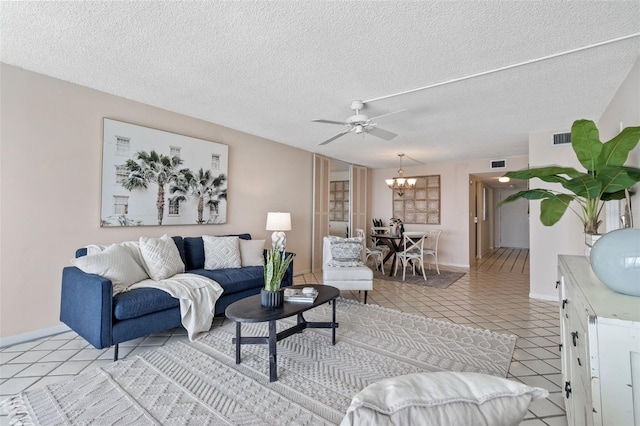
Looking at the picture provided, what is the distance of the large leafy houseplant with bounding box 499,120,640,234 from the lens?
66.4 inches

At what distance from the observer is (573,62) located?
242cm

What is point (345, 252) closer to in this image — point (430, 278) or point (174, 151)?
point (430, 278)

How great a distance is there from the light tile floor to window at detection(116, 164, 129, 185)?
1.62 metres

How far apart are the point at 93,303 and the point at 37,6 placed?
6.81ft

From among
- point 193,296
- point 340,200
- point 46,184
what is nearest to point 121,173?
point 46,184

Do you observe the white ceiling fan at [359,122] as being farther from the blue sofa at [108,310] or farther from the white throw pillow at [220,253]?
the blue sofa at [108,310]

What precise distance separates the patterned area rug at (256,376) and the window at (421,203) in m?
4.45

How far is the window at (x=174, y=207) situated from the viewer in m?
3.71

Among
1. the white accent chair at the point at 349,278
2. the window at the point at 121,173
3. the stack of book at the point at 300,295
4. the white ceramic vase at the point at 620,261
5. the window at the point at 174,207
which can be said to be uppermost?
the window at the point at 121,173

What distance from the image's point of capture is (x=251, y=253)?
3.91m

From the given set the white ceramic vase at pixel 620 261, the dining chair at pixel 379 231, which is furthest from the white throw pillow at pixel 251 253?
the white ceramic vase at pixel 620 261

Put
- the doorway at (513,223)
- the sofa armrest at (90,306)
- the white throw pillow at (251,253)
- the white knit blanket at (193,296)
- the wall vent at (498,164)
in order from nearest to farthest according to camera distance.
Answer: the sofa armrest at (90,306) → the white knit blanket at (193,296) → the white throw pillow at (251,253) → the wall vent at (498,164) → the doorway at (513,223)

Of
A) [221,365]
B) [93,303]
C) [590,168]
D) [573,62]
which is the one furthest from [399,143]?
[93,303]

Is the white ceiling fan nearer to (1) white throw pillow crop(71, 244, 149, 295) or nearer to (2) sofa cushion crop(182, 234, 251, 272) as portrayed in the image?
(2) sofa cushion crop(182, 234, 251, 272)
